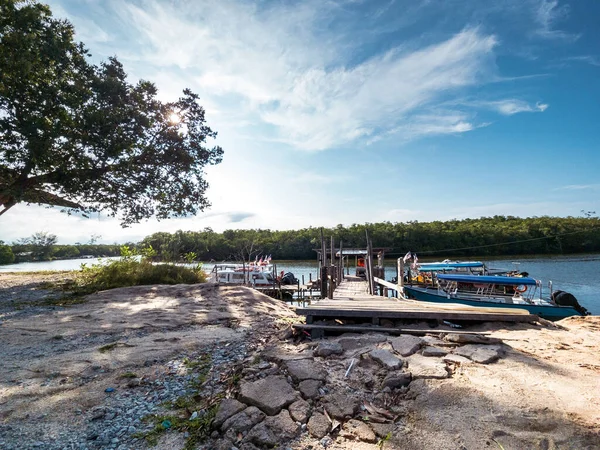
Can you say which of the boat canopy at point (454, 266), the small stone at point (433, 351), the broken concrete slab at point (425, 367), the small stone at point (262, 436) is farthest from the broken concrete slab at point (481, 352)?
the boat canopy at point (454, 266)

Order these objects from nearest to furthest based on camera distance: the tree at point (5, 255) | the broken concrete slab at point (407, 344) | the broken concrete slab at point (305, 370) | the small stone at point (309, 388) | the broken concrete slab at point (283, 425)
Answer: the broken concrete slab at point (283, 425)
the small stone at point (309, 388)
the broken concrete slab at point (305, 370)
the broken concrete slab at point (407, 344)
the tree at point (5, 255)

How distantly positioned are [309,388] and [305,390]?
0.17 feet

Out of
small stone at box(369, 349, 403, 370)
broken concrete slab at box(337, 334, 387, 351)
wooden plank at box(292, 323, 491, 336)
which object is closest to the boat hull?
wooden plank at box(292, 323, 491, 336)

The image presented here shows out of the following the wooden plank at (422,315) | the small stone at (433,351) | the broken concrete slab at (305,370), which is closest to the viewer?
the broken concrete slab at (305,370)

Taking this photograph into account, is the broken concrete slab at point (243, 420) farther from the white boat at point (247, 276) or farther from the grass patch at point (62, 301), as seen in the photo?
the white boat at point (247, 276)

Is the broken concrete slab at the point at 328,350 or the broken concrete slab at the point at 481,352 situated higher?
the broken concrete slab at the point at 481,352

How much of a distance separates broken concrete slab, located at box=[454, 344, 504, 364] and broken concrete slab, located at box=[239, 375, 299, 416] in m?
2.32

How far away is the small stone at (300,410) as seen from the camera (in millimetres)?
2966

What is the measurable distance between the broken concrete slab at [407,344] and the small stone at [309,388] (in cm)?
132

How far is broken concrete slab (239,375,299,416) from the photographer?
3.11 m

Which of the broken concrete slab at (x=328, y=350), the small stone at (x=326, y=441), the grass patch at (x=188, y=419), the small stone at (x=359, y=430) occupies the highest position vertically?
the broken concrete slab at (x=328, y=350)

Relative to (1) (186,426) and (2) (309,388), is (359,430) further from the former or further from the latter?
(1) (186,426)

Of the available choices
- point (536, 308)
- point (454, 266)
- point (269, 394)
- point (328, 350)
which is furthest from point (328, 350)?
point (454, 266)

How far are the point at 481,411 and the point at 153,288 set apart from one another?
1030 cm
